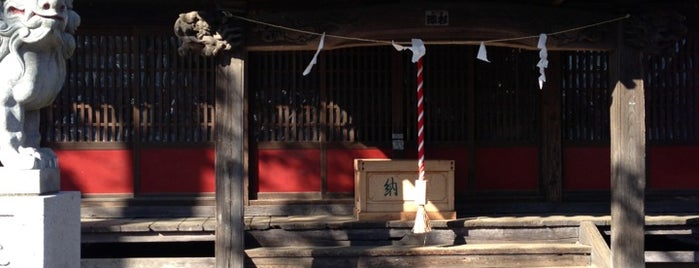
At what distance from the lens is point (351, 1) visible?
8.23 m

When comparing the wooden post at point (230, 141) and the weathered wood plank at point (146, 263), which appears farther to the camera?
the weathered wood plank at point (146, 263)

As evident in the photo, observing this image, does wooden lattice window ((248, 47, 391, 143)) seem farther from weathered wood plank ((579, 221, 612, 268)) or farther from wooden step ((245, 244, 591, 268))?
weathered wood plank ((579, 221, 612, 268))

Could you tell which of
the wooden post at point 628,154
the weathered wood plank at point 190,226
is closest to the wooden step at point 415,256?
the wooden post at point 628,154

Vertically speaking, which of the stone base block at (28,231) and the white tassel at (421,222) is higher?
the stone base block at (28,231)

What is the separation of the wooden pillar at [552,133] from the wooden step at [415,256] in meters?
1.40

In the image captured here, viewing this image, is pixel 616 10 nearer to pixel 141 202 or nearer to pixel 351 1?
pixel 351 1

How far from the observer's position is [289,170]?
9398 mm

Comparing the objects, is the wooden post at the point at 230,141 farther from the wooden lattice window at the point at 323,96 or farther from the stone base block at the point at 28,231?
the stone base block at the point at 28,231

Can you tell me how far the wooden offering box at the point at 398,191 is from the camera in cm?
855

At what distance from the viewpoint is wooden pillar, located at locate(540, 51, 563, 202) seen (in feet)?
30.9

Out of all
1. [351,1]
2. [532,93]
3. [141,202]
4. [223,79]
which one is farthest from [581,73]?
[141,202]

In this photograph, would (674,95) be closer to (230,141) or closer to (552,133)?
(552,133)

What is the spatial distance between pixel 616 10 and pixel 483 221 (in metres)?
2.61

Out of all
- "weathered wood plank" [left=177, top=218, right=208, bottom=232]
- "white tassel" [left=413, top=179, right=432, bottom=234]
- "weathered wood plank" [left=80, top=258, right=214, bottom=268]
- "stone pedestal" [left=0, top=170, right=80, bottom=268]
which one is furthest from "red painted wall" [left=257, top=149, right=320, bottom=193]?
"stone pedestal" [left=0, top=170, right=80, bottom=268]
